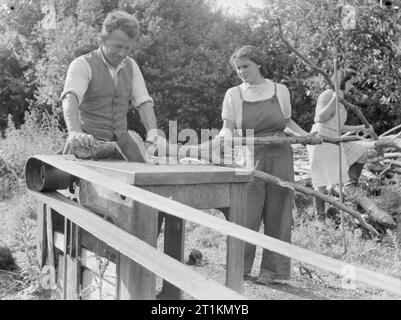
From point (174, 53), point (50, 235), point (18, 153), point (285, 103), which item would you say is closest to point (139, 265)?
point (50, 235)

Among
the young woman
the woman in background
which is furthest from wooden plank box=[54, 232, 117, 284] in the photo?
the woman in background

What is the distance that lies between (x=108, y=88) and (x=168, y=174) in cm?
126

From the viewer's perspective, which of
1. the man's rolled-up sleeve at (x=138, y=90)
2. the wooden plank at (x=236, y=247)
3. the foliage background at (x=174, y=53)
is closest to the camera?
the wooden plank at (x=236, y=247)

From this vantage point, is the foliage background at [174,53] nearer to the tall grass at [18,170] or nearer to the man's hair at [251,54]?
the tall grass at [18,170]

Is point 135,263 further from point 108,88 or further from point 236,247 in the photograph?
point 108,88

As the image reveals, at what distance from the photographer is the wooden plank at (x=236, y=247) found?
2.80m

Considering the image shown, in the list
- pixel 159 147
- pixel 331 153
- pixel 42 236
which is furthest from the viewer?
pixel 331 153

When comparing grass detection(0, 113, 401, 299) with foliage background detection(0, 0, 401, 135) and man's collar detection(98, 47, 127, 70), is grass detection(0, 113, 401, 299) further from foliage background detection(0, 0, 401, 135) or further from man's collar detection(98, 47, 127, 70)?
foliage background detection(0, 0, 401, 135)

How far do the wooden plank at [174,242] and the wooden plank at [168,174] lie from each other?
0.43 meters

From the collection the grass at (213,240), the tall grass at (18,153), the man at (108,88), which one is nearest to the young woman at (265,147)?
the grass at (213,240)

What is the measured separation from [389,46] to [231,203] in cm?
576

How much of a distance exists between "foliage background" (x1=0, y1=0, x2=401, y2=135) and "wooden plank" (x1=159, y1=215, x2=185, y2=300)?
6.93m

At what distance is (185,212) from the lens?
1.96 m

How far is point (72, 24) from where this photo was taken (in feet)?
39.1
